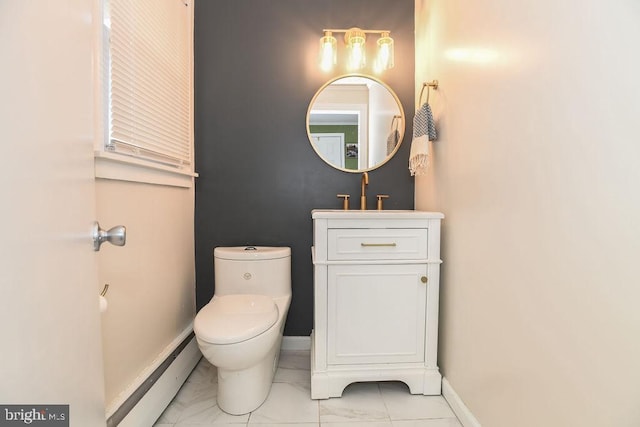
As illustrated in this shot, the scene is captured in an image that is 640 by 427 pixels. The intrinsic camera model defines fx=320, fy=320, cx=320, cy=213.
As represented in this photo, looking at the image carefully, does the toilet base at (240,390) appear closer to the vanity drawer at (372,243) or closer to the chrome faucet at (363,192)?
the vanity drawer at (372,243)

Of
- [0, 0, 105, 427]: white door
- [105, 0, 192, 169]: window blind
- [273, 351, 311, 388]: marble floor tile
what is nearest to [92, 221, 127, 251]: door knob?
[0, 0, 105, 427]: white door

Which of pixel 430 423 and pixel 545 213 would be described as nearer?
pixel 545 213

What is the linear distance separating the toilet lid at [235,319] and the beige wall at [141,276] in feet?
0.82

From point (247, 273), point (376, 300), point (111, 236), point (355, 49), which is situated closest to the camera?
point (111, 236)

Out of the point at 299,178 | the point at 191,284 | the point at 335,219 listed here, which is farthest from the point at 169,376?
the point at 299,178

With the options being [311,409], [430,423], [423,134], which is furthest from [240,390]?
[423,134]

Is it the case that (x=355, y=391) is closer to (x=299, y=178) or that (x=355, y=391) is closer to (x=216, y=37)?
(x=299, y=178)

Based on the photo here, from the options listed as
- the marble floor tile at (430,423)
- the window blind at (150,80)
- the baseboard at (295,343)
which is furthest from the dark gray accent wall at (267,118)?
the marble floor tile at (430,423)

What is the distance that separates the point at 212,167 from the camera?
2041 millimetres

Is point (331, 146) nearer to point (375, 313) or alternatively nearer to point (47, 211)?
point (375, 313)

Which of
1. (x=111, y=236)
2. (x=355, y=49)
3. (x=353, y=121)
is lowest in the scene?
(x=111, y=236)

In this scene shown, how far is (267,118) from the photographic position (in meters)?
2.04

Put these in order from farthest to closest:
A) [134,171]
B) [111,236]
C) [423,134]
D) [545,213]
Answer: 1. [423,134]
2. [134,171]
3. [545,213]
4. [111,236]

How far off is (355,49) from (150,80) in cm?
116
